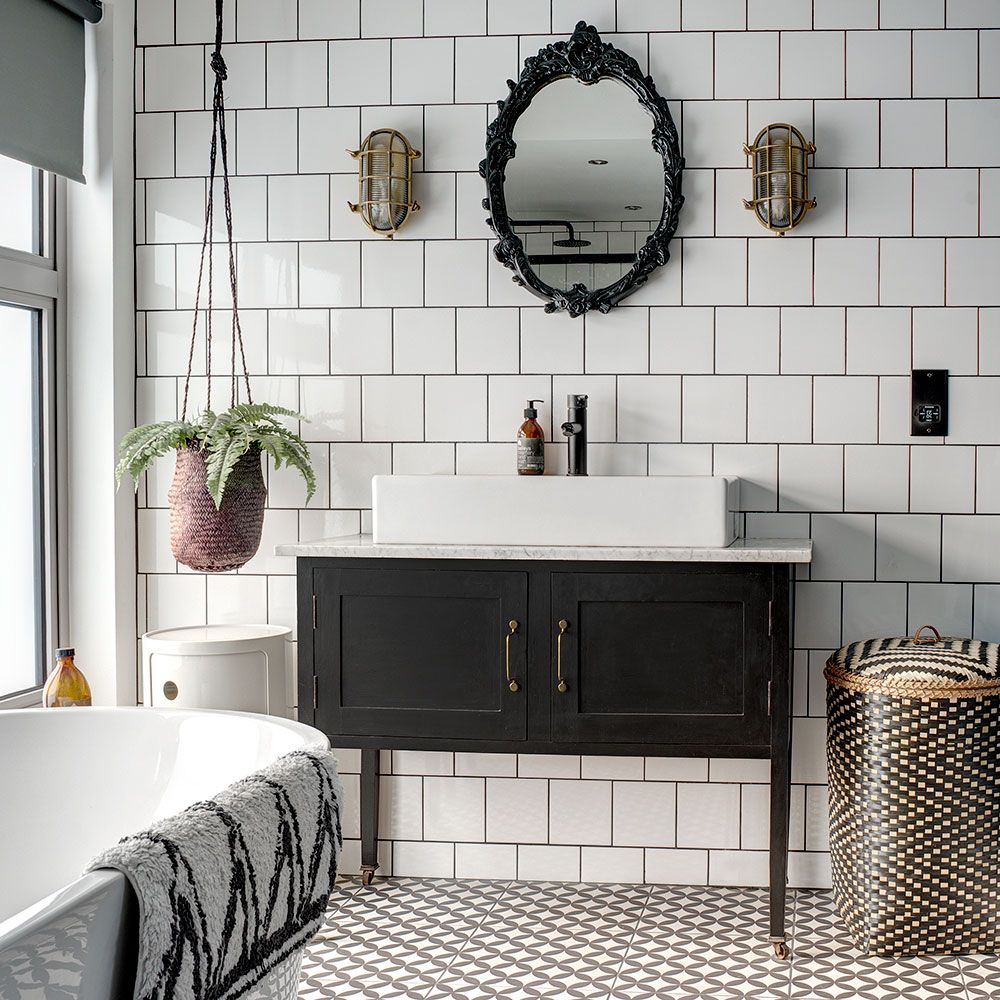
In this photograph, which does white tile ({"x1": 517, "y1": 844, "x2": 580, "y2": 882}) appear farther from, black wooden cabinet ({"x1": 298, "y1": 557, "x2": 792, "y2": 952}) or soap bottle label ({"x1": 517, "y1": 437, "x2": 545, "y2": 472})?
soap bottle label ({"x1": 517, "y1": 437, "x2": 545, "y2": 472})

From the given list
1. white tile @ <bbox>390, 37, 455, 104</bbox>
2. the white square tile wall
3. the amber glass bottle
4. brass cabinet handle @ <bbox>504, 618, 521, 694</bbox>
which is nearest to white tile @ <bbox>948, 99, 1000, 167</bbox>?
the white square tile wall

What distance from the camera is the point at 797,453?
9.98ft

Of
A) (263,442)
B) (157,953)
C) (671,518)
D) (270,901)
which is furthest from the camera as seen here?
(263,442)

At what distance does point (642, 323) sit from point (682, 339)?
4.6 inches

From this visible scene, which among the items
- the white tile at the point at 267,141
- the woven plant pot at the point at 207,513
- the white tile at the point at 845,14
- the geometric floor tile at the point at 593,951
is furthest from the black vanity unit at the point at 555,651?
the white tile at the point at 845,14

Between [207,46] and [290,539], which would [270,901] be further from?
[207,46]

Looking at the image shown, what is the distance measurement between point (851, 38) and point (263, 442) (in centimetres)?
186

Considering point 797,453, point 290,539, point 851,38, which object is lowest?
point 290,539

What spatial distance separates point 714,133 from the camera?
304cm

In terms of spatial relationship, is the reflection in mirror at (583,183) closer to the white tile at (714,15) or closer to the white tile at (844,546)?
the white tile at (714,15)

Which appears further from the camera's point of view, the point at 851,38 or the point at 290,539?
the point at 290,539

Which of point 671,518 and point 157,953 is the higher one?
point 671,518

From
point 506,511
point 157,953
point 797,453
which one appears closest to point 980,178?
point 797,453

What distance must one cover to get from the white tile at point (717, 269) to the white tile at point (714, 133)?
0.21 metres
